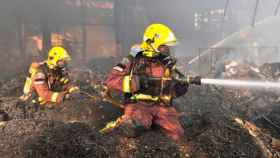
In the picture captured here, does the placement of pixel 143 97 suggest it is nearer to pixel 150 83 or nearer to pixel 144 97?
pixel 144 97

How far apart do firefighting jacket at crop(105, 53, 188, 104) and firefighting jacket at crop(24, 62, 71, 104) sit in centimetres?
155

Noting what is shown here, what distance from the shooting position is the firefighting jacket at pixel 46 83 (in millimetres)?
6199

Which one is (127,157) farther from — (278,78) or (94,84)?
(278,78)

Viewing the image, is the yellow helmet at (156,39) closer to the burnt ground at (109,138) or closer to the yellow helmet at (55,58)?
the burnt ground at (109,138)

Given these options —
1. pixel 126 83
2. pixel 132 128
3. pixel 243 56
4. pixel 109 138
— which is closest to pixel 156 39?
pixel 126 83

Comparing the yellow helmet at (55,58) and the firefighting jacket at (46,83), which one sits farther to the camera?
the yellow helmet at (55,58)

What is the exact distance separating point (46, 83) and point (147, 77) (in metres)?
2.23

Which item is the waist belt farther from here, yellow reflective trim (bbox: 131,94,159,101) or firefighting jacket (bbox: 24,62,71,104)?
firefighting jacket (bbox: 24,62,71,104)

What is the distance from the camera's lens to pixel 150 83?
5.11 m

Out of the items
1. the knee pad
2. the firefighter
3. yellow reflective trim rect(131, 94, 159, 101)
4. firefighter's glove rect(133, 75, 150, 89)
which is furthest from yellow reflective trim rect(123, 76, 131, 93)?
the firefighter

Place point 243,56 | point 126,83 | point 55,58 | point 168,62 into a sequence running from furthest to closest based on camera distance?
point 243,56 → point 55,58 → point 168,62 → point 126,83

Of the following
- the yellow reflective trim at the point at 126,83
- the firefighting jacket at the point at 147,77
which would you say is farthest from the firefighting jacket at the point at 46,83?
the yellow reflective trim at the point at 126,83

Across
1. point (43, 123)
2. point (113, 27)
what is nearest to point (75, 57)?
point (113, 27)

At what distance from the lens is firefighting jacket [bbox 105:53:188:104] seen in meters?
5.00
